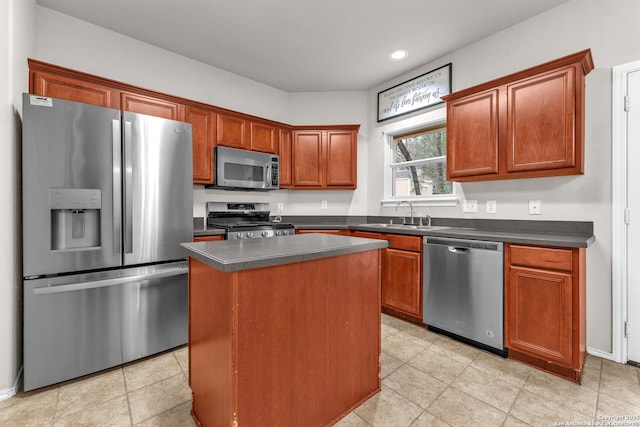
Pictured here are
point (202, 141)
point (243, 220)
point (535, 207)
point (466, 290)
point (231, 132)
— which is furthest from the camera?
point (243, 220)

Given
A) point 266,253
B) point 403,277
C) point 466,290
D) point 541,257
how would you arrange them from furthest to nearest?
point 403,277, point 466,290, point 541,257, point 266,253

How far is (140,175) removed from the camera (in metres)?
2.21

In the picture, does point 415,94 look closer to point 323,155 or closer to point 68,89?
point 323,155

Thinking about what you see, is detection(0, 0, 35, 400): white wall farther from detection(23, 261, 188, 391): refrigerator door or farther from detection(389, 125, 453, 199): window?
detection(389, 125, 453, 199): window

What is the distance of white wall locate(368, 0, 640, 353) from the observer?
7.16 feet

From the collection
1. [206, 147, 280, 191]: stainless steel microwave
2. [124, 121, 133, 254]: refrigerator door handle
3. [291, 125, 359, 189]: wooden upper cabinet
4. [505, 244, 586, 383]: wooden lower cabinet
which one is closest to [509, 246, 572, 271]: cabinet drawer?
[505, 244, 586, 383]: wooden lower cabinet

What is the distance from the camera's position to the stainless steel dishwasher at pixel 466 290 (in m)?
2.22

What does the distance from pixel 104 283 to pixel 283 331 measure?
5.05 feet

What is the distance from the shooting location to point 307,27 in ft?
9.23

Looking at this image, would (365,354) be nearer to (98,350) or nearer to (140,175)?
(98,350)

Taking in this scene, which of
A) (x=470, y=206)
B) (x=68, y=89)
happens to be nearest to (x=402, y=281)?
(x=470, y=206)

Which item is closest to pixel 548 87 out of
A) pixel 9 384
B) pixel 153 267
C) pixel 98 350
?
pixel 153 267

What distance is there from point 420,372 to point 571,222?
173cm

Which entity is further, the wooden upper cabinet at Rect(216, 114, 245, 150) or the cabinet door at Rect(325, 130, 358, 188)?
the cabinet door at Rect(325, 130, 358, 188)
